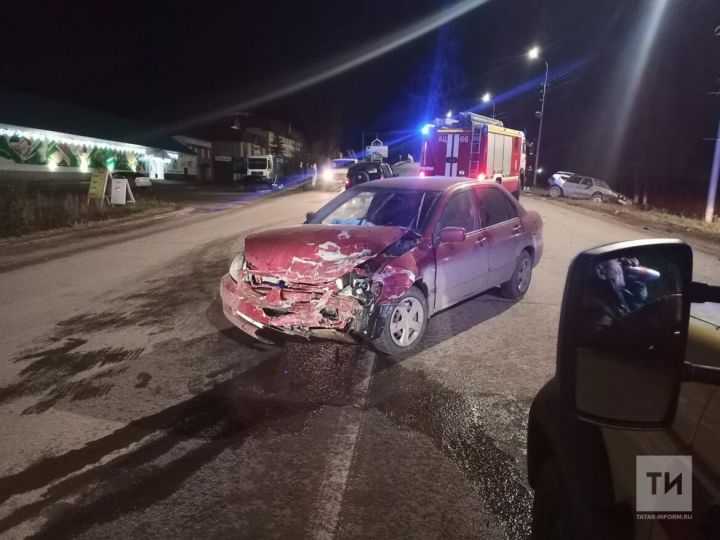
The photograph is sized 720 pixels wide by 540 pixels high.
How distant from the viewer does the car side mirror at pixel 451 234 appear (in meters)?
5.31

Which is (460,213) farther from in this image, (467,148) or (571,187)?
(571,187)

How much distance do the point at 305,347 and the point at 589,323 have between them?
4.18m

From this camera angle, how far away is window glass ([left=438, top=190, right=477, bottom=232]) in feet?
19.1

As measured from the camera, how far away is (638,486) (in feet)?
5.02

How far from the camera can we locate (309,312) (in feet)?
15.4

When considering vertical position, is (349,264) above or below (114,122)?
below

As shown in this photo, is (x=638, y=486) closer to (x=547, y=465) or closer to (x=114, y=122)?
(x=547, y=465)

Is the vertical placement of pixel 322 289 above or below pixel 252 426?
above

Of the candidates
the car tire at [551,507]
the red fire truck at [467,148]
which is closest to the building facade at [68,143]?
the red fire truck at [467,148]

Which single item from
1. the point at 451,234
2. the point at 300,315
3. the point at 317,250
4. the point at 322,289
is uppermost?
the point at 451,234

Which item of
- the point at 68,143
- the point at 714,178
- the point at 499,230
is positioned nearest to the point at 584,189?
the point at 714,178

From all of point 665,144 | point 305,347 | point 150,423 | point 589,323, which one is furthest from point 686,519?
point 665,144

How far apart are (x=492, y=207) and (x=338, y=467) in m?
4.27

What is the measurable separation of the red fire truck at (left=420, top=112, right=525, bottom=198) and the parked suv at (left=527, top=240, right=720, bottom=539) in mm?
16137
